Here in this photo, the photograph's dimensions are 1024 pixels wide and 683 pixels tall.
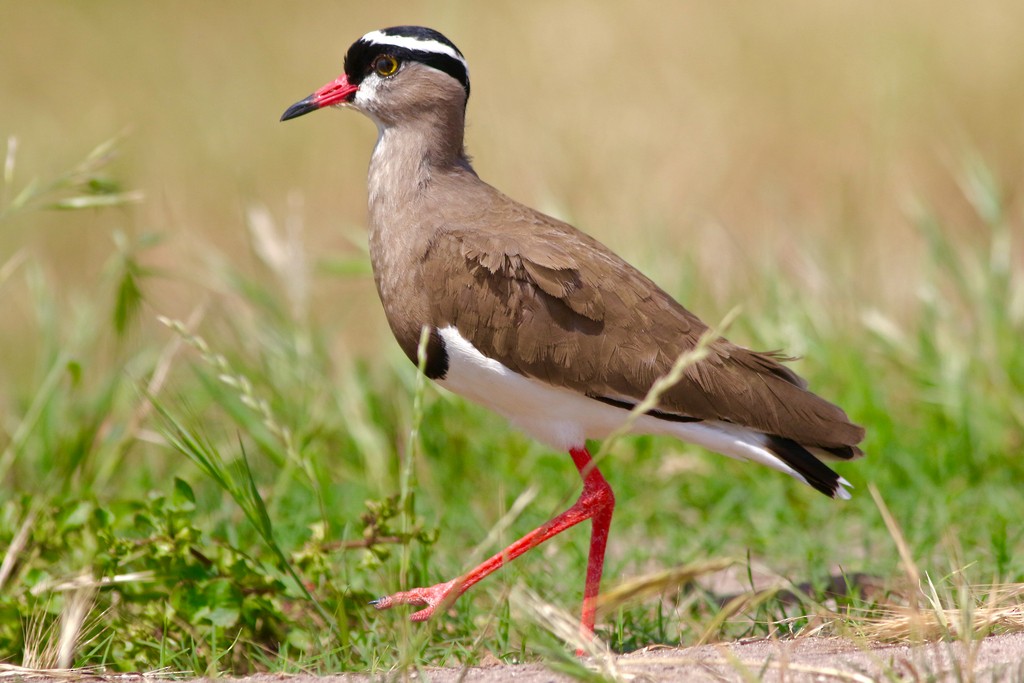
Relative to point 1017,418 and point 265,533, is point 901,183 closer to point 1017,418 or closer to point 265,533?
point 1017,418

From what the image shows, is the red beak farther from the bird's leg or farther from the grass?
the bird's leg

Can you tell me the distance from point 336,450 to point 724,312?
2106 mm

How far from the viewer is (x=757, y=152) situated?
30.9 ft

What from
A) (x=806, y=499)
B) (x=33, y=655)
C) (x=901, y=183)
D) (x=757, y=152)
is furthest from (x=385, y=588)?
(x=757, y=152)

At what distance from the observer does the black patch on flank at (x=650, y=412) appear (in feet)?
13.0

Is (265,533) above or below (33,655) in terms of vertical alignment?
above

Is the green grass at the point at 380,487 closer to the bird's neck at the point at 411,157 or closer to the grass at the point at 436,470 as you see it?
the grass at the point at 436,470

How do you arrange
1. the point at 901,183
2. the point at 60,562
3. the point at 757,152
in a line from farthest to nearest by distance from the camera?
the point at 757,152, the point at 901,183, the point at 60,562

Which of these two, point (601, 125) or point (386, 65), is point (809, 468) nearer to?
point (386, 65)

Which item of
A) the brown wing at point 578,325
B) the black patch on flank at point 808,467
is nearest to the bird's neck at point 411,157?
the brown wing at point 578,325

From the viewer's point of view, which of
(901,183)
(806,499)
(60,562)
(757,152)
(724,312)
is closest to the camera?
(60,562)

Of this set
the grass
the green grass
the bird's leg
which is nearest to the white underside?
the bird's leg

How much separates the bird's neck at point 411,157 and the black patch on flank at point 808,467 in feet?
4.80

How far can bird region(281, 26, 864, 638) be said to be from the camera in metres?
3.90
